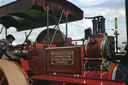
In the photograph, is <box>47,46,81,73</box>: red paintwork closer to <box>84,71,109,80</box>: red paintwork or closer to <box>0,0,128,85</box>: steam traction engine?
<box>0,0,128,85</box>: steam traction engine

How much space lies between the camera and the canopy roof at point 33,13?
3.89 meters

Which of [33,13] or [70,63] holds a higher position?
[33,13]

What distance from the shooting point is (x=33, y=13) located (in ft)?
16.2

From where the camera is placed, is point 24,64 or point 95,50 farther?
point 24,64

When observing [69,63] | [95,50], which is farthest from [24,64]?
[95,50]

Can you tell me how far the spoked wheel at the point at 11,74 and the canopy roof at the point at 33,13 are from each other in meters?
1.14

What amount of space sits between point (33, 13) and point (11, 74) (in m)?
1.90

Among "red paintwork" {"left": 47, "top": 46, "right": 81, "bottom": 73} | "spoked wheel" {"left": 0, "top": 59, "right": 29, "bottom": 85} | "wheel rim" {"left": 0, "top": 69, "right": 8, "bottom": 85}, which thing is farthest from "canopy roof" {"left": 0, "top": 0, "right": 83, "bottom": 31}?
"wheel rim" {"left": 0, "top": 69, "right": 8, "bottom": 85}

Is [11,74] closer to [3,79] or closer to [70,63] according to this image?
[3,79]

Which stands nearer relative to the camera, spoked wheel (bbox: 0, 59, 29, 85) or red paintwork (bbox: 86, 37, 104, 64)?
→ red paintwork (bbox: 86, 37, 104, 64)

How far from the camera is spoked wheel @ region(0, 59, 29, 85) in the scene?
12.0ft

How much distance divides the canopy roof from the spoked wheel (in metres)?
1.14

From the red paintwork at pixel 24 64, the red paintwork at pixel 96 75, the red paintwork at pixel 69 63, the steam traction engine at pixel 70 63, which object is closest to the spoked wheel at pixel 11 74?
the steam traction engine at pixel 70 63

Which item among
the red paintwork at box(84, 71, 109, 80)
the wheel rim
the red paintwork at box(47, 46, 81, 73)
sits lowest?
the wheel rim
